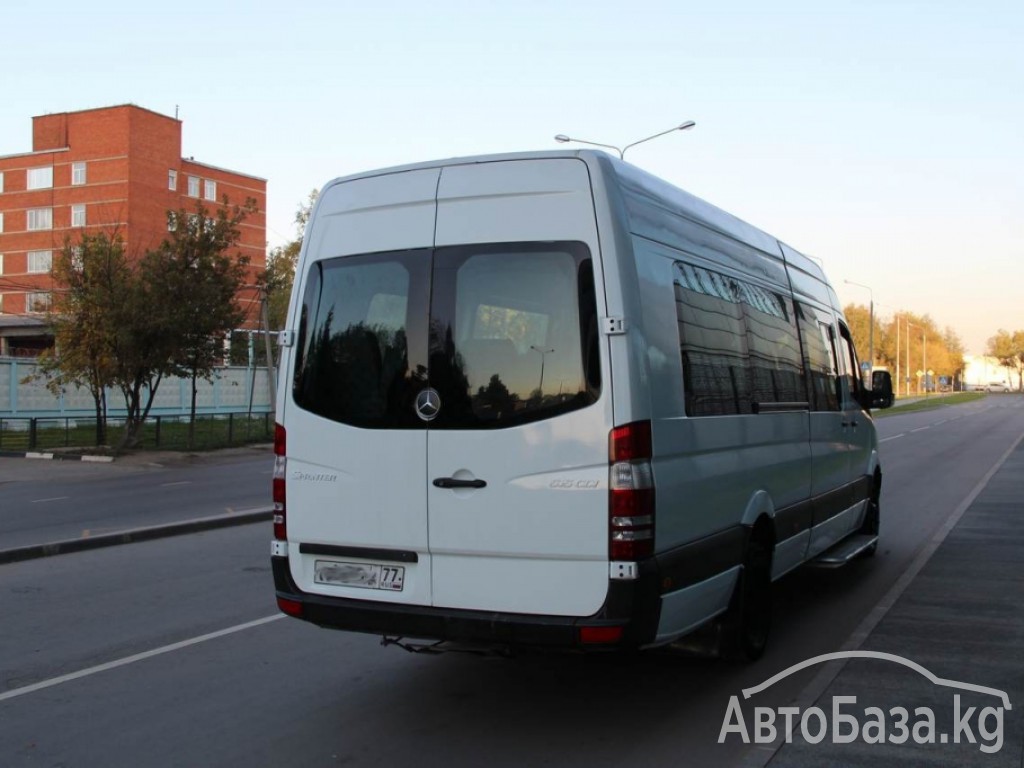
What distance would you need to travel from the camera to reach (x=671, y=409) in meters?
5.12

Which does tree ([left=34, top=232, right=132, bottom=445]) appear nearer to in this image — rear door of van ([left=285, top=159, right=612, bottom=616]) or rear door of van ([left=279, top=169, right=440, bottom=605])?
rear door of van ([left=279, top=169, right=440, bottom=605])

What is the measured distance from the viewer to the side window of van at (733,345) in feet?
18.4

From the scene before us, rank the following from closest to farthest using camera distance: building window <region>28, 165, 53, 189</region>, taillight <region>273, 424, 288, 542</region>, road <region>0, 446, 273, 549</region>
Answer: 1. taillight <region>273, 424, 288, 542</region>
2. road <region>0, 446, 273, 549</region>
3. building window <region>28, 165, 53, 189</region>

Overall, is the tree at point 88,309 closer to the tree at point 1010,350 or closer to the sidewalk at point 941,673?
the sidewalk at point 941,673

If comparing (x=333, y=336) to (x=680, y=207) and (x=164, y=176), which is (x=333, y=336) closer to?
(x=680, y=207)

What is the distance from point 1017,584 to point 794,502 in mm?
3021

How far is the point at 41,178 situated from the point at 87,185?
495cm

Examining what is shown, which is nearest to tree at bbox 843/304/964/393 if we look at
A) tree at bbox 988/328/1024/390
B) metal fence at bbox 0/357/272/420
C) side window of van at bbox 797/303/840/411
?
tree at bbox 988/328/1024/390

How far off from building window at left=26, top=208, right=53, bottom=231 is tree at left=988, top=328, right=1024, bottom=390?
156 meters

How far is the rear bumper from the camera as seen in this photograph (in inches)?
186

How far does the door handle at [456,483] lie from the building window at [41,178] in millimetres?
78499

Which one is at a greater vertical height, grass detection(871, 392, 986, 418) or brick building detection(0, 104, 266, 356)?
brick building detection(0, 104, 266, 356)

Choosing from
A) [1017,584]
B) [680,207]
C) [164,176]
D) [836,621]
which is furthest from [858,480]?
[164,176]

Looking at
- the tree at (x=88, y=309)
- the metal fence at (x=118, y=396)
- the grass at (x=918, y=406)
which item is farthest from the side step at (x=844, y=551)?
the grass at (x=918, y=406)
